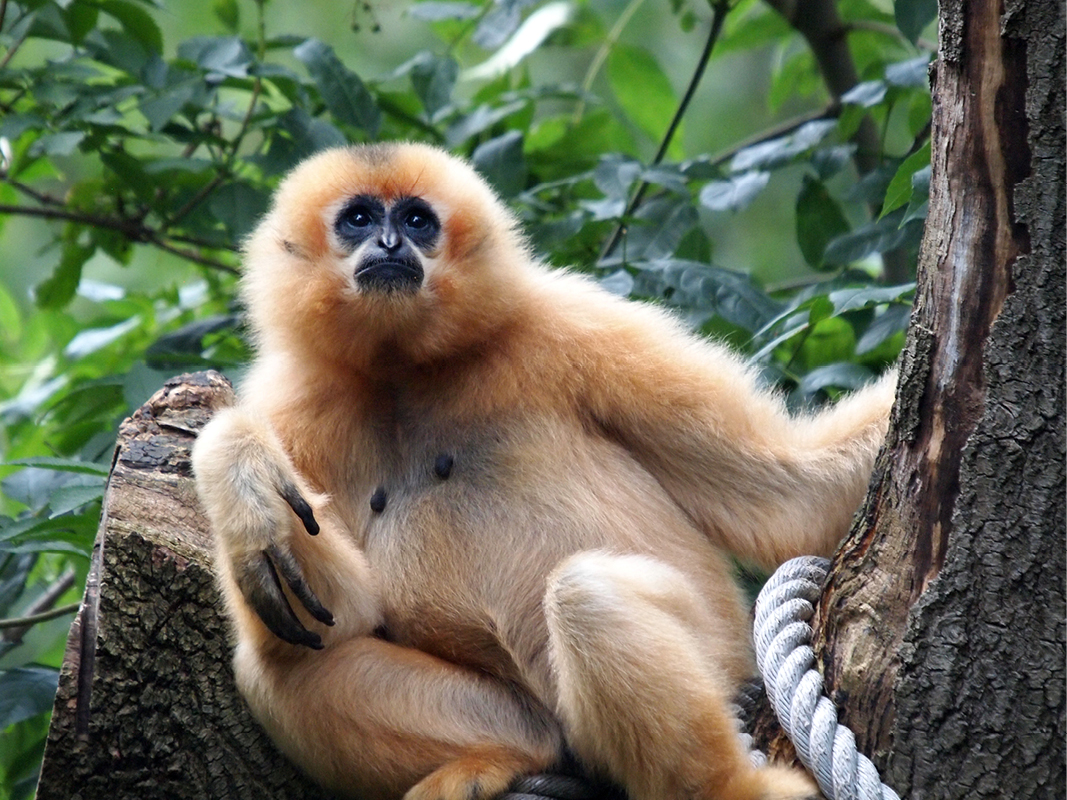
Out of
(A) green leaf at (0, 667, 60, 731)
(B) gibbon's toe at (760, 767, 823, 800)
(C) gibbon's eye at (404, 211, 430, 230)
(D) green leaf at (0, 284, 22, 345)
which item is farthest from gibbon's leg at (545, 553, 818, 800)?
(D) green leaf at (0, 284, 22, 345)

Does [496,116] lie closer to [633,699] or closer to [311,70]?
[311,70]

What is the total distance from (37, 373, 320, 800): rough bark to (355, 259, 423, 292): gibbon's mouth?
34.6 inches

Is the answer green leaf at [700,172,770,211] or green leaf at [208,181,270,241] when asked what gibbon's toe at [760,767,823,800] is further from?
green leaf at [208,181,270,241]

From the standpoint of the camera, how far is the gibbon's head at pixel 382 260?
10.5 ft

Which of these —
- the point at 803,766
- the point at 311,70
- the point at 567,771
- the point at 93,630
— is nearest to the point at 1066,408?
the point at 803,766

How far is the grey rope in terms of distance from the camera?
82.2 inches

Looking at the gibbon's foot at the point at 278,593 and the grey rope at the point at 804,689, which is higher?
the gibbon's foot at the point at 278,593

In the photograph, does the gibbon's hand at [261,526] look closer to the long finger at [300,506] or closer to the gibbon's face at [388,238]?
the long finger at [300,506]

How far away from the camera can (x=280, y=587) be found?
2623 millimetres

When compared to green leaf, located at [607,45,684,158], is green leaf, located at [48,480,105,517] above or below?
below

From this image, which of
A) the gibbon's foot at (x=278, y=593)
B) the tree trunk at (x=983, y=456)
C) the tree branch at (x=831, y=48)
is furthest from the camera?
the tree branch at (x=831, y=48)

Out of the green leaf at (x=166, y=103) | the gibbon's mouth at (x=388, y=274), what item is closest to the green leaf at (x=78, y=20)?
the green leaf at (x=166, y=103)

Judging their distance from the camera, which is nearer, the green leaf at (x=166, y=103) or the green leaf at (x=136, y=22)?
the green leaf at (x=166, y=103)

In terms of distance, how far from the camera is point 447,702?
271 cm
